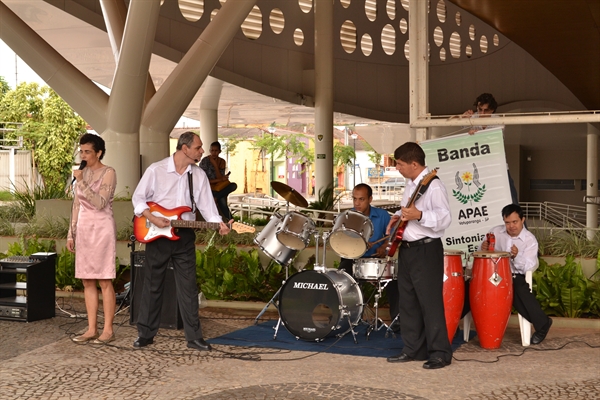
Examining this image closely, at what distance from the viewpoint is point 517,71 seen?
33.8m

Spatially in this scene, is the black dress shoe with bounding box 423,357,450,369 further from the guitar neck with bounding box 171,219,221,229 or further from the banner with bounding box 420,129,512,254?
the banner with bounding box 420,129,512,254

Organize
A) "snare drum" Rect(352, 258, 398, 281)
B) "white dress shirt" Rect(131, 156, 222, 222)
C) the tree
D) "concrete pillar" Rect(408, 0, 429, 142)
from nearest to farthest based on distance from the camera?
1. "white dress shirt" Rect(131, 156, 222, 222)
2. "snare drum" Rect(352, 258, 398, 281)
3. "concrete pillar" Rect(408, 0, 429, 142)
4. the tree

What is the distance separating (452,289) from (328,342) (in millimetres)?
1432

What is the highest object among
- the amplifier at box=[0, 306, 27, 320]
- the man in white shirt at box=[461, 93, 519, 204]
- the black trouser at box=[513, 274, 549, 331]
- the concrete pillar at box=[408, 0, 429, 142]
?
the concrete pillar at box=[408, 0, 429, 142]

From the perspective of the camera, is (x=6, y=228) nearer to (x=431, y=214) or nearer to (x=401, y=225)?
(x=401, y=225)

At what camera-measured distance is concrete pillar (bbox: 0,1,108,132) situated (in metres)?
14.6

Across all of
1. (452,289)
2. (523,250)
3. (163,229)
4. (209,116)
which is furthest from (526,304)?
(209,116)

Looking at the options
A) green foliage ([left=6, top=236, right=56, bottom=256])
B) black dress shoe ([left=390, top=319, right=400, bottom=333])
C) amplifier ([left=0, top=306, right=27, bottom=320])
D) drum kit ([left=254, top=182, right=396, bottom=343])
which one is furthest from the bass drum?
green foliage ([left=6, top=236, right=56, bottom=256])

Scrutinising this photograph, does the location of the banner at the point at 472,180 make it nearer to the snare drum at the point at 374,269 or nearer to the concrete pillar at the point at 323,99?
the snare drum at the point at 374,269

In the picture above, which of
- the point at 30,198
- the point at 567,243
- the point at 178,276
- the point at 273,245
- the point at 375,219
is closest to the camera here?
the point at 178,276

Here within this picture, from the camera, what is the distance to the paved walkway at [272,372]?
21.1 ft

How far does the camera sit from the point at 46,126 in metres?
50.8

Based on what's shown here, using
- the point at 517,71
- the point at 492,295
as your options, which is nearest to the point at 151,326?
the point at 492,295

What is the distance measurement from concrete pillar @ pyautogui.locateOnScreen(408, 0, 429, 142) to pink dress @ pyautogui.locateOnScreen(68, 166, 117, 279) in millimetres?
4191
